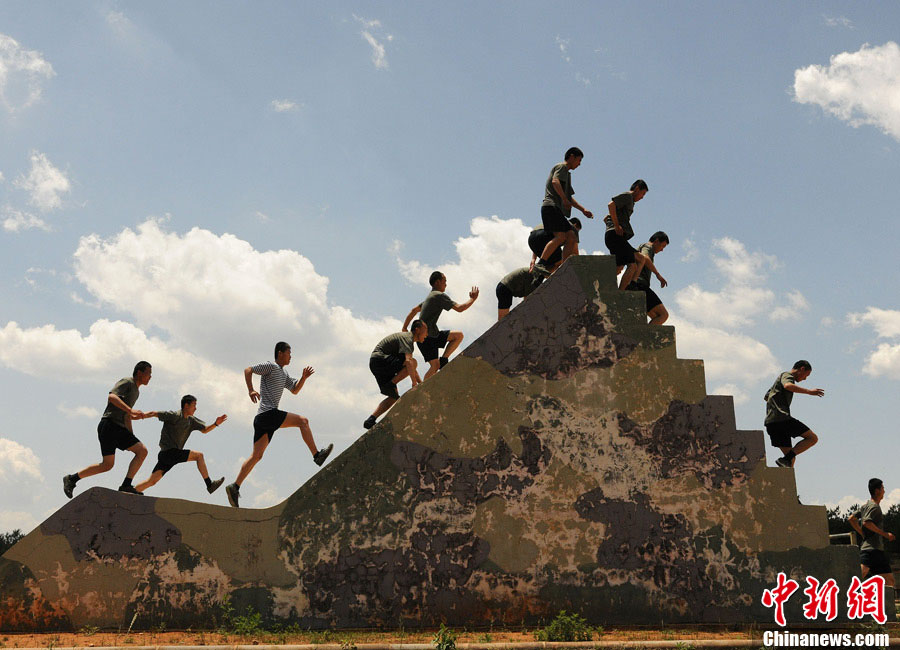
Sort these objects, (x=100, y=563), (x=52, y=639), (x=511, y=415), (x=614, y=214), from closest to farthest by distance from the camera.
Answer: (x=52, y=639)
(x=100, y=563)
(x=511, y=415)
(x=614, y=214)

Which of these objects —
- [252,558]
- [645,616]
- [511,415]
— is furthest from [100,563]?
[645,616]

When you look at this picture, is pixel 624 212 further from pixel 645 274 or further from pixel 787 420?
pixel 787 420

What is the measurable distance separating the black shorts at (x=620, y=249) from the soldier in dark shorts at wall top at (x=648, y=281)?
19 centimetres

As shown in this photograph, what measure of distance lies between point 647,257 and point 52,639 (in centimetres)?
881

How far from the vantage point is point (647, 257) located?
10.6 meters

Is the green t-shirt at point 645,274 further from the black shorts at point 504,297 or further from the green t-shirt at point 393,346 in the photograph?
the green t-shirt at point 393,346

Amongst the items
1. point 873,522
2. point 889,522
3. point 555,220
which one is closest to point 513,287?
point 555,220

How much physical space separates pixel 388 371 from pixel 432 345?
881 millimetres

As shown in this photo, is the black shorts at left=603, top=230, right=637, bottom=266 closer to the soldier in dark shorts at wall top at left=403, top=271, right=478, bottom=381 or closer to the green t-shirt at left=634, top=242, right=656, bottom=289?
the green t-shirt at left=634, top=242, right=656, bottom=289

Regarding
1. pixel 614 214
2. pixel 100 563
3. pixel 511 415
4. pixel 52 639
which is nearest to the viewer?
pixel 52 639

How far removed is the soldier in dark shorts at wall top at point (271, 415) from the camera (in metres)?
9.13

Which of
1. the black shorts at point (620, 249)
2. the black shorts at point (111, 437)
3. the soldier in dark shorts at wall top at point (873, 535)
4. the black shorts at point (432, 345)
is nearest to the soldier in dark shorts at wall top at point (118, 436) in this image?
the black shorts at point (111, 437)

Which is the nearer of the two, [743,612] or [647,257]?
[743,612]

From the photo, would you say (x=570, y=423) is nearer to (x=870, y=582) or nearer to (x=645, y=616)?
(x=645, y=616)
